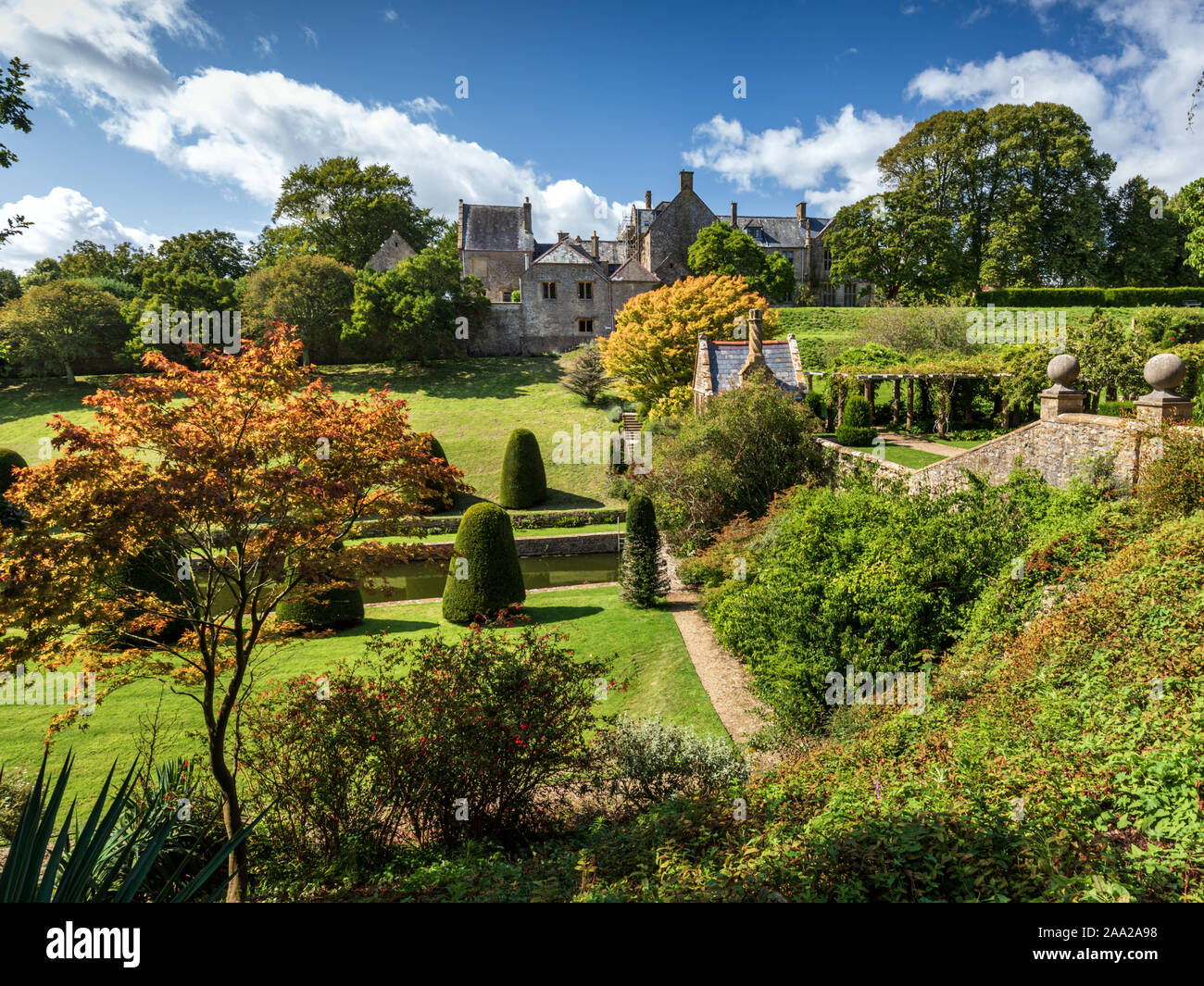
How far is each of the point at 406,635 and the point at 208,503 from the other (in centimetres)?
973

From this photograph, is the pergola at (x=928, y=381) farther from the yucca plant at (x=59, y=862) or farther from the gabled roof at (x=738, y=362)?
the yucca plant at (x=59, y=862)

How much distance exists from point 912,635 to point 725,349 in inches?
600

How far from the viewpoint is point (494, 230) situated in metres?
56.0

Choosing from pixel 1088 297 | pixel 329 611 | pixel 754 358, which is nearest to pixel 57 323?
pixel 329 611

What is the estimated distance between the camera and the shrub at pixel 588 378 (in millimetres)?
40094

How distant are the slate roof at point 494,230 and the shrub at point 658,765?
174ft

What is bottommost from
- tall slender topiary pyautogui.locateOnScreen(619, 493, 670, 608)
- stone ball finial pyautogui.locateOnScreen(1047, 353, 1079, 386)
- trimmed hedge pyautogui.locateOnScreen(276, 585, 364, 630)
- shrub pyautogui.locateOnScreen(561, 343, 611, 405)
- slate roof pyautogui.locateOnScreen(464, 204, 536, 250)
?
trimmed hedge pyautogui.locateOnScreen(276, 585, 364, 630)

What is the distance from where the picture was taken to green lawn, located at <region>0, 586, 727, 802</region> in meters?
9.95

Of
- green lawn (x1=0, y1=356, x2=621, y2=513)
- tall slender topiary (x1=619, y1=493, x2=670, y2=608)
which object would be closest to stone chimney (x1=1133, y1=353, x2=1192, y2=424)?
tall slender topiary (x1=619, y1=493, x2=670, y2=608)

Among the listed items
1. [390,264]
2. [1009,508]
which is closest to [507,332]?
[390,264]

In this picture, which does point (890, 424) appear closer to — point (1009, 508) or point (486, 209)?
point (1009, 508)

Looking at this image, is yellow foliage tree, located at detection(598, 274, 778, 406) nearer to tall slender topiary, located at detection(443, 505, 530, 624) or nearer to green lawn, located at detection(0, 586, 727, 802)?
tall slender topiary, located at detection(443, 505, 530, 624)

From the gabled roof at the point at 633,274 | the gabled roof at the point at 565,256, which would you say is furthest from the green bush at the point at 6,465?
the gabled roof at the point at 633,274

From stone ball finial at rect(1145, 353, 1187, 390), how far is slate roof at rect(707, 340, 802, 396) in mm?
11382
